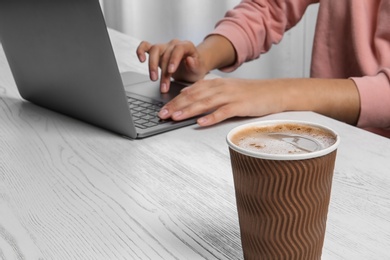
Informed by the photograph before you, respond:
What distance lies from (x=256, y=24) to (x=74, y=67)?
25.0 inches

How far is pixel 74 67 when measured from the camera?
0.89 meters

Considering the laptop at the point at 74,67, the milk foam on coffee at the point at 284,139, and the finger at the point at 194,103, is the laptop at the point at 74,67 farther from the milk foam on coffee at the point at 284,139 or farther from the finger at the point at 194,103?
the milk foam on coffee at the point at 284,139

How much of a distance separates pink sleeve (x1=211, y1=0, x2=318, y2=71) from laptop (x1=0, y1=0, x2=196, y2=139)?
1.12 feet

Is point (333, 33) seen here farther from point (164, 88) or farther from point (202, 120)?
point (202, 120)

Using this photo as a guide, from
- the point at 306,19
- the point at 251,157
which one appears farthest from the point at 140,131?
the point at 306,19

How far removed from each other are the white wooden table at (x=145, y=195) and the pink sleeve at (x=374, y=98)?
0.50 ft

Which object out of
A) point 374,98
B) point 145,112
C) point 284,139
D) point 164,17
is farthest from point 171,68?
point 164,17

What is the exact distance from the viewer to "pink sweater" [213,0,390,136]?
4.00 ft

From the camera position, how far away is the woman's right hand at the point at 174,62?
1077mm

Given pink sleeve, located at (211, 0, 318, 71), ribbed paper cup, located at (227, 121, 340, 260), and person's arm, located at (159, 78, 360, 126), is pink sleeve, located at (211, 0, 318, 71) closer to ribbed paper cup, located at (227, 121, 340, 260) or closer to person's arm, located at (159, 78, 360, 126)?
person's arm, located at (159, 78, 360, 126)

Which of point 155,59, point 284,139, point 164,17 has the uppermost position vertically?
point 284,139

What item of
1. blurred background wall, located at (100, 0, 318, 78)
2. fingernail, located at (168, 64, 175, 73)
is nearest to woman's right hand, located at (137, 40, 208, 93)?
fingernail, located at (168, 64, 175, 73)

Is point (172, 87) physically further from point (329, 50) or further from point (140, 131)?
point (329, 50)

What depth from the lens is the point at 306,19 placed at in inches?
117
